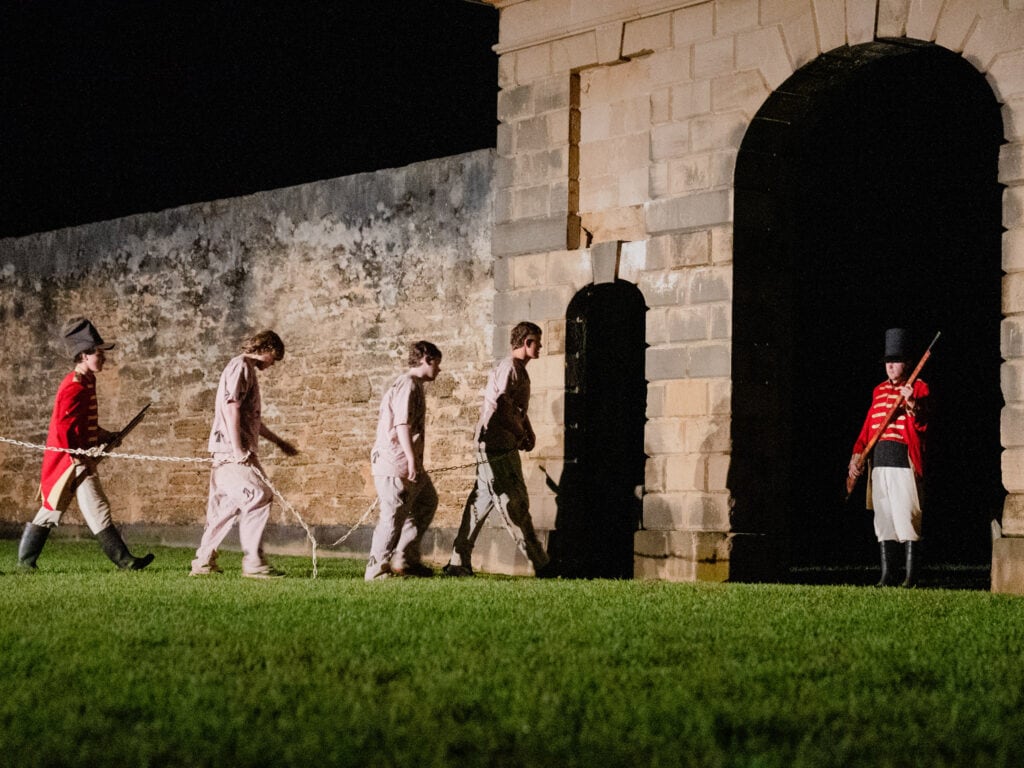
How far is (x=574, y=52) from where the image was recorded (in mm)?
11156

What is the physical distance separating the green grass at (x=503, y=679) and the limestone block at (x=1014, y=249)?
1.98m

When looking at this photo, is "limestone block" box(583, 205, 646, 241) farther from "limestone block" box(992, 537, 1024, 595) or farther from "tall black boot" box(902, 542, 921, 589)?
"limestone block" box(992, 537, 1024, 595)

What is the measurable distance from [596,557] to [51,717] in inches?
287

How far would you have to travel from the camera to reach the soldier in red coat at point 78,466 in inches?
393

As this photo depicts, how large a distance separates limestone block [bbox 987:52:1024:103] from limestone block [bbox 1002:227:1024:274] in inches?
22.3

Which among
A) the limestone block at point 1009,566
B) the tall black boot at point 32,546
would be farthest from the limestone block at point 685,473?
the tall black boot at point 32,546

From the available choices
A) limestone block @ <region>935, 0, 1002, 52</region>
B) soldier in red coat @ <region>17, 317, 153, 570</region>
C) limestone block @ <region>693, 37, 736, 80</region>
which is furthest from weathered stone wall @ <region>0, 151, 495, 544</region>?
limestone block @ <region>935, 0, 1002, 52</region>

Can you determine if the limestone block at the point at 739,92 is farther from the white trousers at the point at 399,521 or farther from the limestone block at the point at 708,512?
the white trousers at the point at 399,521

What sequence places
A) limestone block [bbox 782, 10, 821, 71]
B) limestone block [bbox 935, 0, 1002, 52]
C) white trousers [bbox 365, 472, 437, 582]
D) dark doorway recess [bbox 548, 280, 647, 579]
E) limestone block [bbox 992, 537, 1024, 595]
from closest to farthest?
limestone block [bbox 992, 537, 1024, 595] → limestone block [bbox 935, 0, 1002, 52] → white trousers [bbox 365, 472, 437, 582] → limestone block [bbox 782, 10, 821, 71] → dark doorway recess [bbox 548, 280, 647, 579]

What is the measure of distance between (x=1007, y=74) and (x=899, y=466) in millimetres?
2489

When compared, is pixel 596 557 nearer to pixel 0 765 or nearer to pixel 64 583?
pixel 64 583

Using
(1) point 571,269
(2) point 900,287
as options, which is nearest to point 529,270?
(1) point 571,269

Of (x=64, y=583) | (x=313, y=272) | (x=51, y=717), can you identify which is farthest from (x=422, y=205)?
(x=51, y=717)

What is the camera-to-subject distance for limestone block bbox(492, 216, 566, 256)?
11180 mm
